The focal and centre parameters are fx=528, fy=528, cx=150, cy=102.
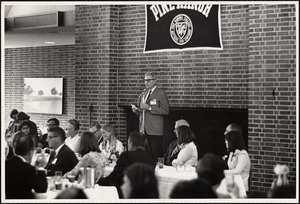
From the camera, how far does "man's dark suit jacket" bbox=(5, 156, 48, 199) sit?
4.63 metres

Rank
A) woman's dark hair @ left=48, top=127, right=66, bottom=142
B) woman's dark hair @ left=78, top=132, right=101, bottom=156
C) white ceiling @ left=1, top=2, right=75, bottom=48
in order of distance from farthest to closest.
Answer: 1. white ceiling @ left=1, top=2, right=75, bottom=48
2. woman's dark hair @ left=48, top=127, right=66, bottom=142
3. woman's dark hair @ left=78, top=132, right=101, bottom=156

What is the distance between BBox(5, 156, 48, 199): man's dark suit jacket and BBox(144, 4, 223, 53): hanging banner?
446cm

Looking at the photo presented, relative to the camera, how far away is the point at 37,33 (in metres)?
12.0

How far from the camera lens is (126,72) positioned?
9594mm

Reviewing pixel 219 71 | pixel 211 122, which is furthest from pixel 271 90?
pixel 211 122

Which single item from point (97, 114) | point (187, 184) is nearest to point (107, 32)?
point (97, 114)

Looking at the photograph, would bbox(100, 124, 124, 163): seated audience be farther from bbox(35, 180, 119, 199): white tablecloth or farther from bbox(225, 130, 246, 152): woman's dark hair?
bbox(35, 180, 119, 199): white tablecloth

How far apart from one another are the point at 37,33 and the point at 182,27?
453 cm

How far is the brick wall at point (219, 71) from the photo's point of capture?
7152 millimetres

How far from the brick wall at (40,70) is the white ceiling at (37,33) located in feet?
1.08

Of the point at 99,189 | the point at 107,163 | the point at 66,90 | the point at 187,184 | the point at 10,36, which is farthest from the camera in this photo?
the point at 66,90

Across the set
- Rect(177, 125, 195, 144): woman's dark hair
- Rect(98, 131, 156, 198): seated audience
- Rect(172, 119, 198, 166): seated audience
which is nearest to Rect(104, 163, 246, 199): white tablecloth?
Rect(98, 131, 156, 198): seated audience

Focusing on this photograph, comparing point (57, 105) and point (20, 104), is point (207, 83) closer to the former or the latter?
point (57, 105)

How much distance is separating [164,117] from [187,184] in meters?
5.98
